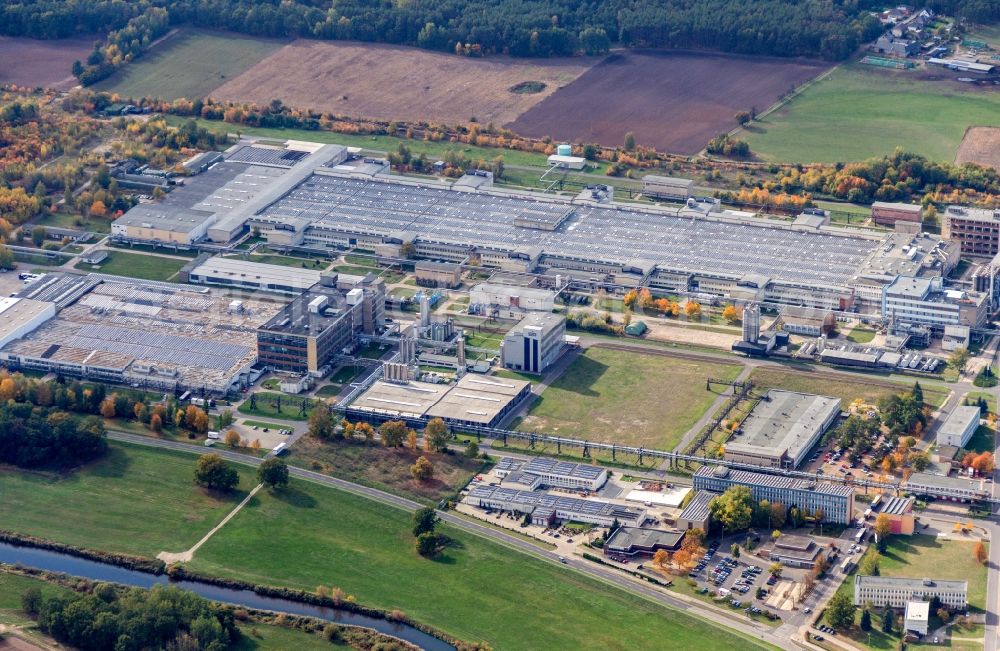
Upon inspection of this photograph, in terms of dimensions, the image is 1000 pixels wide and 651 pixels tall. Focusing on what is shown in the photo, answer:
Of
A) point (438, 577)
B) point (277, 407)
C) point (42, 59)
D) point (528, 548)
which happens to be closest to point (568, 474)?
point (528, 548)

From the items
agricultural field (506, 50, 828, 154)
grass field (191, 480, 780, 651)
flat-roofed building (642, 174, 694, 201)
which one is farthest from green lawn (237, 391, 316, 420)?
agricultural field (506, 50, 828, 154)

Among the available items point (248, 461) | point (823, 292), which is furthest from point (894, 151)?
point (248, 461)

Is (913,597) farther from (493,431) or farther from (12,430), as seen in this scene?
(12,430)

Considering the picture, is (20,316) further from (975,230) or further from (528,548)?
(975,230)

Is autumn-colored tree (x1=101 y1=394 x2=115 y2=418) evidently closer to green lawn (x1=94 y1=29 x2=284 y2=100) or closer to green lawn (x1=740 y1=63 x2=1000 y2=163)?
green lawn (x1=740 y1=63 x2=1000 y2=163)

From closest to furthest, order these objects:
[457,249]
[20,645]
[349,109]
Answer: [20,645]
[457,249]
[349,109]
